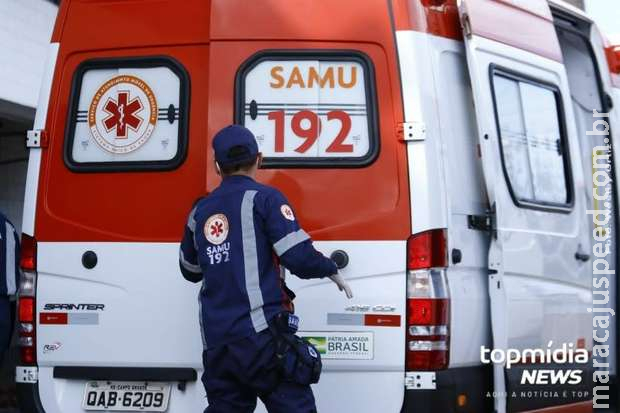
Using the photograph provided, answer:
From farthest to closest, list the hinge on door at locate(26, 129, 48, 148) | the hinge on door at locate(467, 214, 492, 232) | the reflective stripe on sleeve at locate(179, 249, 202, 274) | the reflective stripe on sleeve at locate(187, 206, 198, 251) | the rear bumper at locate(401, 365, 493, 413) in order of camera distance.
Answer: the hinge on door at locate(26, 129, 48, 148)
the hinge on door at locate(467, 214, 492, 232)
the rear bumper at locate(401, 365, 493, 413)
the reflective stripe on sleeve at locate(179, 249, 202, 274)
the reflective stripe on sleeve at locate(187, 206, 198, 251)

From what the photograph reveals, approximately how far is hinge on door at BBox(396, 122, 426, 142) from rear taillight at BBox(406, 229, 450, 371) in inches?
18.0

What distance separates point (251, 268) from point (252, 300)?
13 cm

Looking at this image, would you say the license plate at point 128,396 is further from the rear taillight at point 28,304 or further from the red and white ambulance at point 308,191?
the rear taillight at point 28,304

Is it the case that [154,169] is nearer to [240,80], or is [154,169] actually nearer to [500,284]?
[240,80]

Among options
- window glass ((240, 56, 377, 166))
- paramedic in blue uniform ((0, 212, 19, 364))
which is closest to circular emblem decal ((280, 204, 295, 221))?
window glass ((240, 56, 377, 166))

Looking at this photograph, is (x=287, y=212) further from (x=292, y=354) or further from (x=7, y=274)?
(x=7, y=274)

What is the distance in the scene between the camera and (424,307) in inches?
218

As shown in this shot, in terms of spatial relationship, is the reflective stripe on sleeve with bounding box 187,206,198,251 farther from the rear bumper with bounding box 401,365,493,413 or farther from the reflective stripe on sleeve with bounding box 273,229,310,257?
the rear bumper with bounding box 401,365,493,413

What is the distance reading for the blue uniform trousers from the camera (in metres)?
4.84

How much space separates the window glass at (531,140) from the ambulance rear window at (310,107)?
918 millimetres

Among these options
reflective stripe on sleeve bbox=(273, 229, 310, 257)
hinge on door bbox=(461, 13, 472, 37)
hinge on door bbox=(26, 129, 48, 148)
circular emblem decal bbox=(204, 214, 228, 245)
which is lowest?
reflective stripe on sleeve bbox=(273, 229, 310, 257)

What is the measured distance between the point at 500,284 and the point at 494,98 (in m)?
1.00

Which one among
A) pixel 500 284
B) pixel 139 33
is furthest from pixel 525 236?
pixel 139 33

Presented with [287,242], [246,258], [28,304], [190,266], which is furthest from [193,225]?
[28,304]
